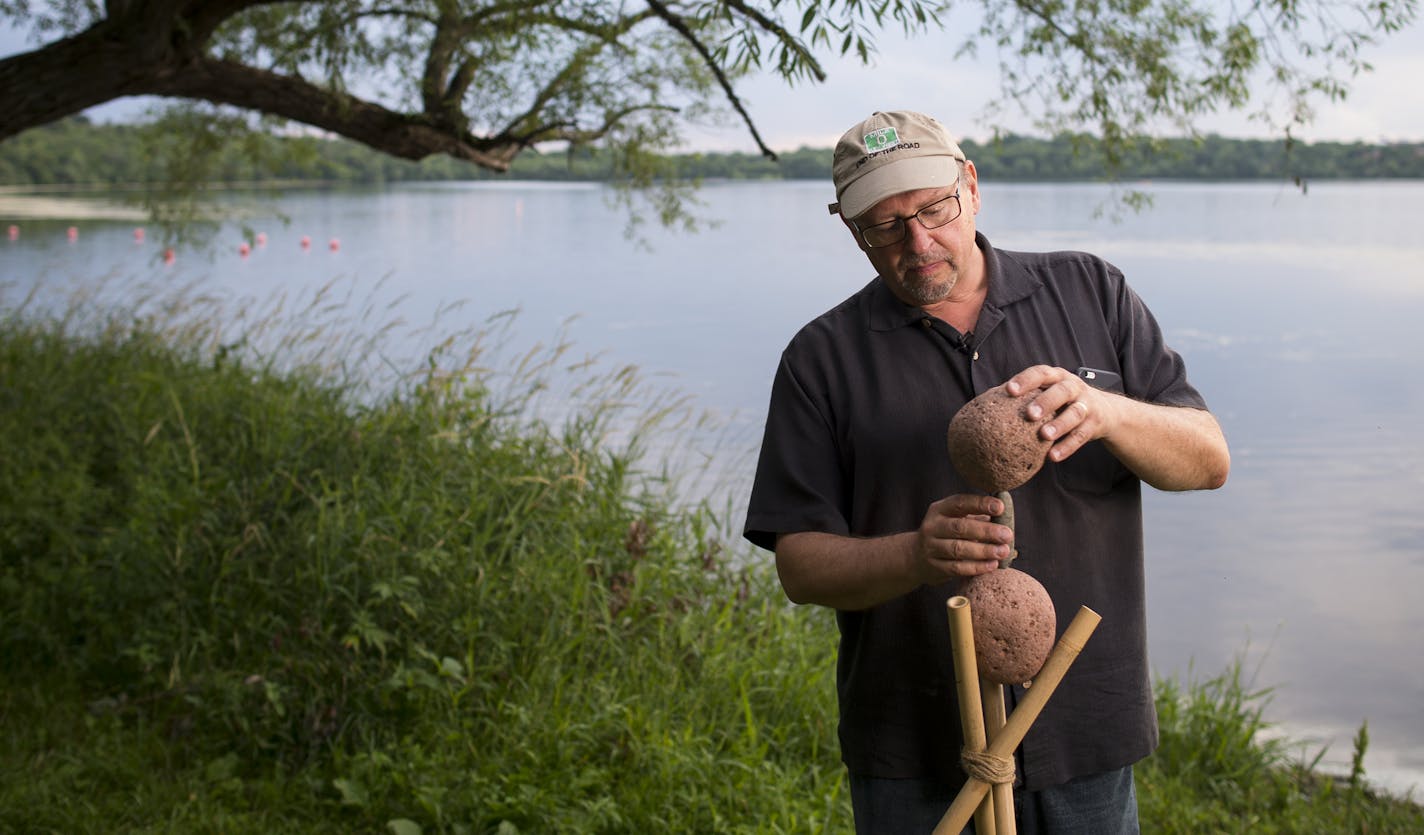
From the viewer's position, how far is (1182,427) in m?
2.01

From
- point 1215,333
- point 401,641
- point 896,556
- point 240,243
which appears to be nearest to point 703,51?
point 401,641

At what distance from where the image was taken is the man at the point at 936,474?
2127mm

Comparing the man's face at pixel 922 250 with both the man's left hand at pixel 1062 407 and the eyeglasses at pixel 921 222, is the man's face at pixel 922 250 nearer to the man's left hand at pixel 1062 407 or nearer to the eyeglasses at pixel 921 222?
the eyeglasses at pixel 921 222

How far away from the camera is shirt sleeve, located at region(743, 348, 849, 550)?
86.1 inches

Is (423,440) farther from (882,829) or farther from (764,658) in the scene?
(882,829)

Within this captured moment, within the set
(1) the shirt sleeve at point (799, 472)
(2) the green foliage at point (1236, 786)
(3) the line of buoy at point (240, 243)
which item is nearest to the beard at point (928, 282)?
(1) the shirt sleeve at point (799, 472)

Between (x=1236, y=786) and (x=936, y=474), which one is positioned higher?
(x=936, y=474)

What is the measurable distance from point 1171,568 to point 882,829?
6.46 metres

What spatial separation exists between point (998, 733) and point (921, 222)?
2.82 ft

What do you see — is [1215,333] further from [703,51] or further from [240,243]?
[240,243]

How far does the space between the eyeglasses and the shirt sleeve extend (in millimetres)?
287

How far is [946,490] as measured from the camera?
85.4 inches

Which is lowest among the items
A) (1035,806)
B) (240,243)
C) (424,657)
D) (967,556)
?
(424,657)

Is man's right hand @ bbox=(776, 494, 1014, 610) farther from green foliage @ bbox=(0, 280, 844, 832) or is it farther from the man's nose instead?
green foliage @ bbox=(0, 280, 844, 832)
